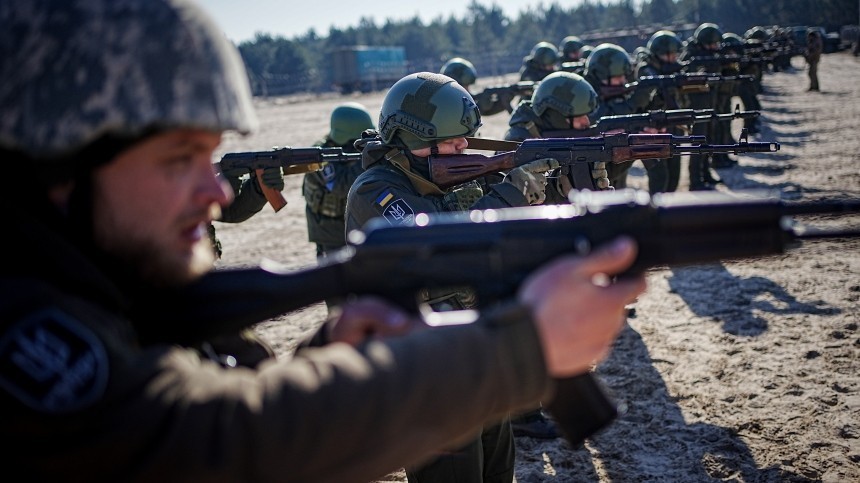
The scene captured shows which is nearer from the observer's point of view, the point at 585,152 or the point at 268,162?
the point at 585,152

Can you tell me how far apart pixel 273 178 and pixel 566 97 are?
3.12 metres

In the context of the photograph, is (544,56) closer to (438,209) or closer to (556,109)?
(556,109)

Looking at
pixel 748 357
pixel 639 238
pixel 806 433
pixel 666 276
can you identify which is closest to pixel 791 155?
pixel 666 276

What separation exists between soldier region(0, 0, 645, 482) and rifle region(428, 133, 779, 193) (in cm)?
269

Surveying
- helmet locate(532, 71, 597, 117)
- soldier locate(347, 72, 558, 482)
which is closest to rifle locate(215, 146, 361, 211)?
soldier locate(347, 72, 558, 482)

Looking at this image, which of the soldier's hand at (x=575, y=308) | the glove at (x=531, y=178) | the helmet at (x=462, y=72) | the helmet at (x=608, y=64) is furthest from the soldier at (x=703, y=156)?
the soldier's hand at (x=575, y=308)

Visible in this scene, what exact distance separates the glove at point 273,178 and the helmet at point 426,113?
5.66 ft

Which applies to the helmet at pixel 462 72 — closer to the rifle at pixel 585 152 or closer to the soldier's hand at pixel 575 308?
the rifle at pixel 585 152

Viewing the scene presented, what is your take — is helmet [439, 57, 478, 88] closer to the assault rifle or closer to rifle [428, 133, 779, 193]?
the assault rifle

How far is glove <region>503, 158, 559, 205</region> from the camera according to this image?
417cm

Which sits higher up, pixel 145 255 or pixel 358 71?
pixel 358 71

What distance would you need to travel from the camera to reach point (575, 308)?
4.45 feet

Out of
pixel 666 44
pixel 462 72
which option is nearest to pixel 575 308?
pixel 462 72

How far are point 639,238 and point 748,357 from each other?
4814 mm
